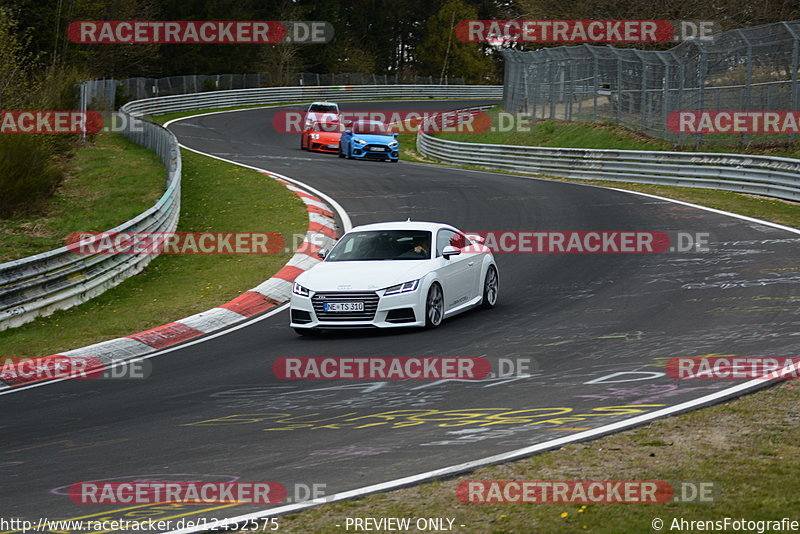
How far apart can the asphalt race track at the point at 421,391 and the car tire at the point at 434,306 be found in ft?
0.51

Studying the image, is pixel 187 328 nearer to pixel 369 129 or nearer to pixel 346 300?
pixel 346 300

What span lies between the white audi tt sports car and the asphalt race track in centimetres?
25

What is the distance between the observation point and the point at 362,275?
41.3 feet

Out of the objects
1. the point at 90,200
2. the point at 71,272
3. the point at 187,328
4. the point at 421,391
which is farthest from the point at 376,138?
the point at 421,391

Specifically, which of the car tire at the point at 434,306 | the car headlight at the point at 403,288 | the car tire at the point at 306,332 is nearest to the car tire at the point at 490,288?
the car tire at the point at 434,306

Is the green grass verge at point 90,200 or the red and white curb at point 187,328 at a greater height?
the green grass verge at point 90,200

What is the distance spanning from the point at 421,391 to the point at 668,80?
22977mm

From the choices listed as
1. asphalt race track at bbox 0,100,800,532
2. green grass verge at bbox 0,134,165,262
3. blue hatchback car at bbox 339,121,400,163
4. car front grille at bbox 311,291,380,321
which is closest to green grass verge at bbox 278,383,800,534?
asphalt race track at bbox 0,100,800,532

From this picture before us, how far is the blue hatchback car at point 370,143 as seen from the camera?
37.2 m
